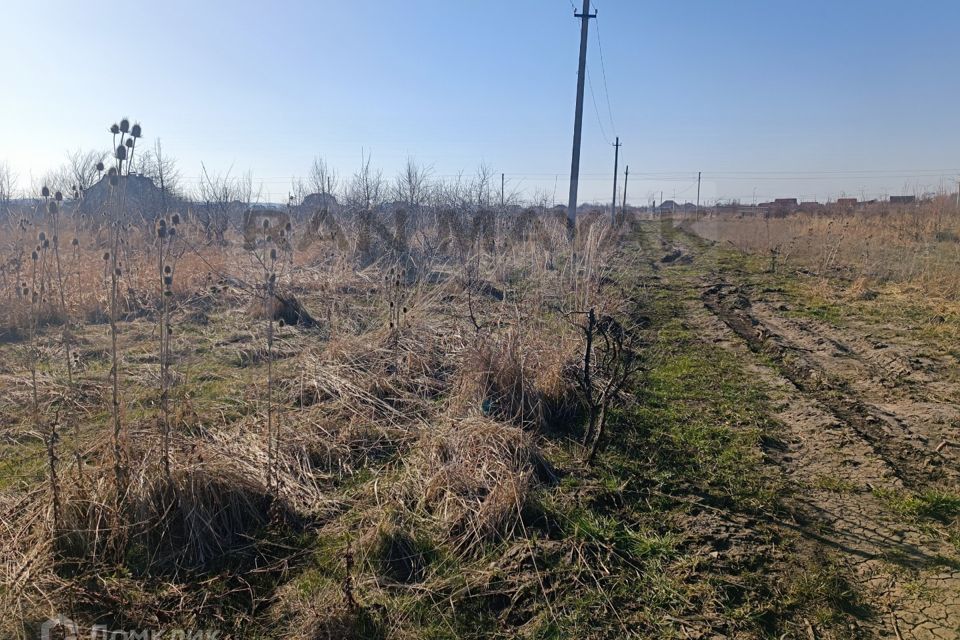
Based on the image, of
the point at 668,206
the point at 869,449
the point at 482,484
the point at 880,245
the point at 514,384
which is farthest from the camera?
the point at 668,206

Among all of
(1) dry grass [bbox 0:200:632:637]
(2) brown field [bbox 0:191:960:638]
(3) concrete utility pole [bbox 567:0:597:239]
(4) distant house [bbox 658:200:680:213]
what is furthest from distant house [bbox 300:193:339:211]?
(4) distant house [bbox 658:200:680:213]

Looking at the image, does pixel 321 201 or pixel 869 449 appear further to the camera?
pixel 321 201

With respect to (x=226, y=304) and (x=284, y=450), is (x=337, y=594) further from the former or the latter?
(x=226, y=304)

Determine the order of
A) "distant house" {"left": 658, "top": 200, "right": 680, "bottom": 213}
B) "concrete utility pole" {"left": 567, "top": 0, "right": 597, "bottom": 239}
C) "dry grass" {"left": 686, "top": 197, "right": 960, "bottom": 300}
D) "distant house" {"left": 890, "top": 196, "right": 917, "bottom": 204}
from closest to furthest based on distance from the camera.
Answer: "dry grass" {"left": 686, "top": 197, "right": 960, "bottom": 300} → "concrete utility pole" {"left": 567, "top": 0, "right": 597, "bottom": 239} → "distant house" {"left": 890, "top": 196, "right": 917, "bottom": 204} → "distant house" {"left": 658, "top": 200, "right": 680, "bottom": 213}

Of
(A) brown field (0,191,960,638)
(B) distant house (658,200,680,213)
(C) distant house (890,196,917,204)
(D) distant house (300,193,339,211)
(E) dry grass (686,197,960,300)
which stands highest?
(B) distant house (658,200,680,213)

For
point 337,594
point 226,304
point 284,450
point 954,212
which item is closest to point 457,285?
point 226,304

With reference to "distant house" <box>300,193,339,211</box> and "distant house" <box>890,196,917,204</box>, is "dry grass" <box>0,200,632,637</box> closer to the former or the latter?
"distant house" <box>300,193,339,211</box>

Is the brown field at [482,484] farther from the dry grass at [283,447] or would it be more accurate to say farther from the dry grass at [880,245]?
the dry grass at [880,245]

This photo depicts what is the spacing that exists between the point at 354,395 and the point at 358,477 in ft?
3.50

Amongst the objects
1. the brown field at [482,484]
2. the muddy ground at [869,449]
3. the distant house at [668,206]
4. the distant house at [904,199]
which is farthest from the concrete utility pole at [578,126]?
the distant house at [668,206]

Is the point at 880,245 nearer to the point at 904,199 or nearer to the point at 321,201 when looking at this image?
the point at 904,199

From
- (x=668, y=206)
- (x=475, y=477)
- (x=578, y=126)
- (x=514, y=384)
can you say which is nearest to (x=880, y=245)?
(x=578, y=126)

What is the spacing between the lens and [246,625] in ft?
7.84

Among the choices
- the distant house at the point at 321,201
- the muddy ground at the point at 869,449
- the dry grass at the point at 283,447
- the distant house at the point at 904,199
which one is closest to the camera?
the muddy ground at the point at 869,449
